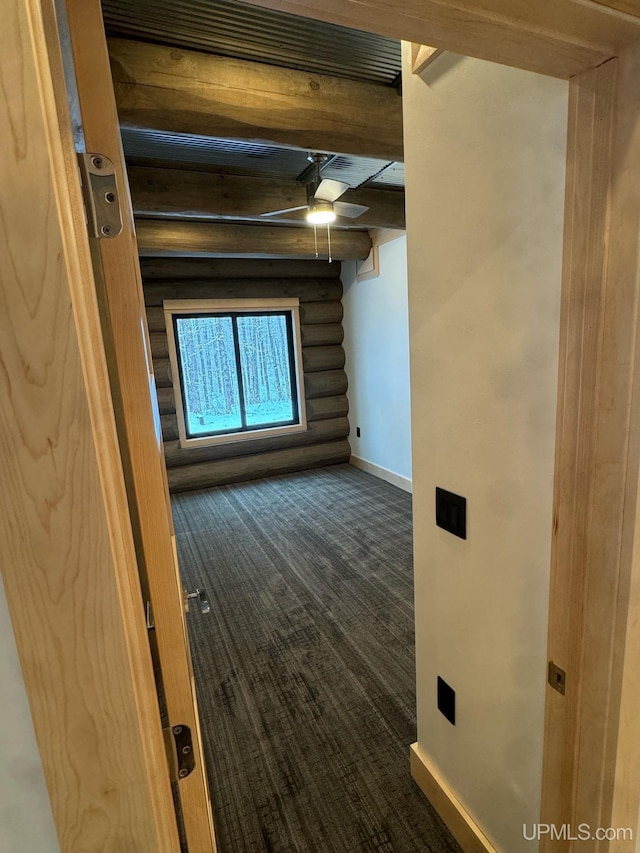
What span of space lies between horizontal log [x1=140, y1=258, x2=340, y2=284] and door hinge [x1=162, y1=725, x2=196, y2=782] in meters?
4.69

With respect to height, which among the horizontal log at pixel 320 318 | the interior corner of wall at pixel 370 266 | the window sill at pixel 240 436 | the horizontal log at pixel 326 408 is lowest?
the window sill at pixel 240 436

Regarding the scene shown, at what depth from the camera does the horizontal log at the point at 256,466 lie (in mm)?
5000

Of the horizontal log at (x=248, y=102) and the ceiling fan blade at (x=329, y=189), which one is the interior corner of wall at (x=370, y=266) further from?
the horizontal log at (x=248, y=102)

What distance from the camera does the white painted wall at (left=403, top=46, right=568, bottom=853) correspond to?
3.02ft

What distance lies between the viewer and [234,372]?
17.0 ft

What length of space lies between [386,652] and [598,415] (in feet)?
6.42

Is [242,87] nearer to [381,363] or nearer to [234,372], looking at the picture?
[381,363]

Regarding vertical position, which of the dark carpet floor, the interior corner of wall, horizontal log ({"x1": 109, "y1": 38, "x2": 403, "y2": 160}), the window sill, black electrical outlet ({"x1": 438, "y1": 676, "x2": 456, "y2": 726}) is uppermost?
horizontal log ({"x1": 109, "y1": 38, "x2": 403, "y2": 160})

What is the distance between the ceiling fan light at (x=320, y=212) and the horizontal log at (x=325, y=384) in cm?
255

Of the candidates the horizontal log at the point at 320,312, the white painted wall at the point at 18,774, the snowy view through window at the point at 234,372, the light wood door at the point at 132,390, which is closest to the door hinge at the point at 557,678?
the light wood door at the point at 132,390

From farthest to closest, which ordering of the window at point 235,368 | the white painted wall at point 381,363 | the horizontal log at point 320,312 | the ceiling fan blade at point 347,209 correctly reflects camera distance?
the horizontal log at point 320,312 → the window at point 235,368 → the white painted wall at point 381,363 → the ceiling fan blade at point 347,209

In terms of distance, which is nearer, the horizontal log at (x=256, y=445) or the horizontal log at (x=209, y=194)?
the horizontal log at (x=209, y=194)

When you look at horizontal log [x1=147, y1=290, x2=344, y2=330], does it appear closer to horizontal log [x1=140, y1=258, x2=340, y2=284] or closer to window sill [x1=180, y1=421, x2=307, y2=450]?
horizontal log [x1=140, y1=258, x2=340, y2=284]
